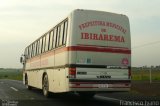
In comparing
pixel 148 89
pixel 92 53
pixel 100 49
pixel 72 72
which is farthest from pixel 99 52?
pixel 148 89

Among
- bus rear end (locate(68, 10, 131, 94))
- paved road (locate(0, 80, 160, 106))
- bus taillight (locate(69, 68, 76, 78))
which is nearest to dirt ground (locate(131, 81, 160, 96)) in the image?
paved road (locate(0, 80, 160, 106))

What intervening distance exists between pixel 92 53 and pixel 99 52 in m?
0.30

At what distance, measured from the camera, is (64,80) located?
565 inches

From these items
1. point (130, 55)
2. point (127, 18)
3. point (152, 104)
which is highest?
point (127, 18)

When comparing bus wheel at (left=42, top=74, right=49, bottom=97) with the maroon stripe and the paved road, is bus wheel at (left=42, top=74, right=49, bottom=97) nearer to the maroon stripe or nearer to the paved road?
the paved road

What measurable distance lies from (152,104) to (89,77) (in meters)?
2.65

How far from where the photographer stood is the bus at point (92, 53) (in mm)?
14008

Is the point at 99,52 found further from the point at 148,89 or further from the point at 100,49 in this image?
the point at 148,89

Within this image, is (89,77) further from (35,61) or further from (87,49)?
(35,61)

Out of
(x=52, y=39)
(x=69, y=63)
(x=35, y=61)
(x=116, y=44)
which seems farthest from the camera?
(x=35, y=61)

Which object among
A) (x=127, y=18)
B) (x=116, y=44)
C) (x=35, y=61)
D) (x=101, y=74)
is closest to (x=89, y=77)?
(x=101, y=74)

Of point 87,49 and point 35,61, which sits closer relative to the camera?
point 87,49

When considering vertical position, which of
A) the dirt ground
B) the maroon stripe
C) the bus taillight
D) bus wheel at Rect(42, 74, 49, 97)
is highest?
the maroon stripe

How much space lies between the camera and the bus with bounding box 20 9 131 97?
1401 centimetres
